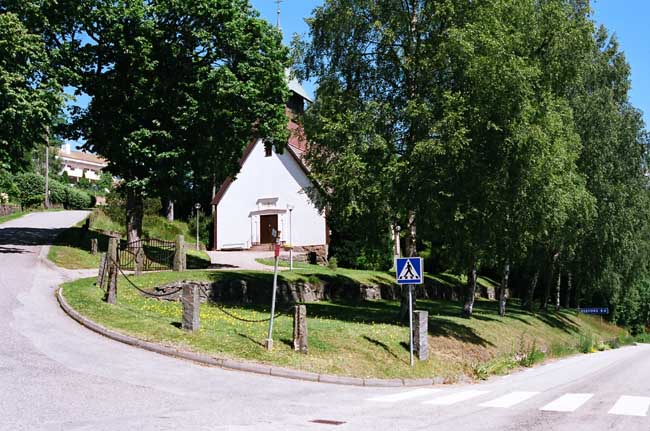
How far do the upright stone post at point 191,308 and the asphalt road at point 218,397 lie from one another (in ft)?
4.78

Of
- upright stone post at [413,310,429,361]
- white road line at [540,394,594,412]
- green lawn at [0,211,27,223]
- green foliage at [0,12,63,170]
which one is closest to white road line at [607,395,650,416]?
white road line at [540,394,594,412]

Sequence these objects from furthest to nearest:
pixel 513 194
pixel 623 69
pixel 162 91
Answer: pixel 623 69, pixel 162 91, pixel 513 194

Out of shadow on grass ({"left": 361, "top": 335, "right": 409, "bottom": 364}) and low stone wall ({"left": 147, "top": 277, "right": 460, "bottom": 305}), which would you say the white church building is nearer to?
low stone wall ({"left": 147, "top": 277, "right": 460, "bottom": 305})

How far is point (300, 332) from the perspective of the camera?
1439cm

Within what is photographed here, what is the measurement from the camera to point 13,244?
29.3 m

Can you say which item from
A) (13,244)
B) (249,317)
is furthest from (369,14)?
(13,244)

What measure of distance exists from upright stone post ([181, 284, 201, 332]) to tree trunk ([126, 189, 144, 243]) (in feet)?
48.5

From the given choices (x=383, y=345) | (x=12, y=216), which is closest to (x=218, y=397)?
(x=383, y=345)

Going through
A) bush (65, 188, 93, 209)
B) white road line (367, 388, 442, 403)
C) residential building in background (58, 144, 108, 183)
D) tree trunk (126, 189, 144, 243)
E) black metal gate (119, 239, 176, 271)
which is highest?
residential building in background (58, 144, 108, 183)

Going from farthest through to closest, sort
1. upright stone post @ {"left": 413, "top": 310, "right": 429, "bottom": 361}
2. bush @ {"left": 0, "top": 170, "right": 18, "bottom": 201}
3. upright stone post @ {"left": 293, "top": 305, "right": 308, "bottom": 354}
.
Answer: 1. bush @ {"left": 0, "top": 170, "right": 18, "bottom": 201}
2. upright stone post @ {"left": 413, "top": 310, "right": 429, "bottom": 361}
3. upright stone post @ {"left": 293, "top": 305, "right": 308, "bottom": 354}

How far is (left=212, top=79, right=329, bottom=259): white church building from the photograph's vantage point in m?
42.2

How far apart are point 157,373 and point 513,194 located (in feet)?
40.8

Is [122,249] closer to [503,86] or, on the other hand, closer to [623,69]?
[503,86]

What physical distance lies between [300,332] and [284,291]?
1147 centimetres
